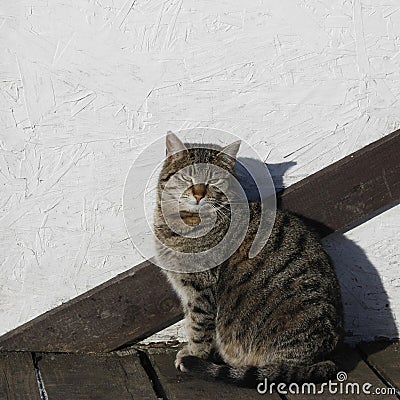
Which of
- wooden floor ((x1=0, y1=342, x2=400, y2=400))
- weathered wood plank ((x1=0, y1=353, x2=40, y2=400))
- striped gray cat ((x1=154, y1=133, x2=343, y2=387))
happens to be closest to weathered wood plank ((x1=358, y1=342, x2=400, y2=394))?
wooden floor ((x1=0, y1=342, x2=400, y2=400))

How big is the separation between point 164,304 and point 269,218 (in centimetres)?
57

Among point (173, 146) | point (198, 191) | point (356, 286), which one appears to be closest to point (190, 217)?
point (198, 191)

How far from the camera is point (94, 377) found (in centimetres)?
304

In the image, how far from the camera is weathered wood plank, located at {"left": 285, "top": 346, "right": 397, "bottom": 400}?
9.66ft

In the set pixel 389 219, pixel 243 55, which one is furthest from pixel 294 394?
pixel 243 55

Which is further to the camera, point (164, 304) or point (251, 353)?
point (164, 304)

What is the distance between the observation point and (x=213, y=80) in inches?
123

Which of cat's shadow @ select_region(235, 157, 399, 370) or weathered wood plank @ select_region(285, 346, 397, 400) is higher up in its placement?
cat's shadow @ select_region(235, 157, 399, 370)

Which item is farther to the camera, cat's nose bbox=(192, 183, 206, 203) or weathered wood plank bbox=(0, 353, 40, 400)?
cat's nose bbox=(192, 183, 206, 203)

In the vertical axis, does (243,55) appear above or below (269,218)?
above

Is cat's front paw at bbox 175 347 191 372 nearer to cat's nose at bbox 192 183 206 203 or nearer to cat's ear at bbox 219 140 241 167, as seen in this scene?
cat's nose at bbox 192 183 206 203

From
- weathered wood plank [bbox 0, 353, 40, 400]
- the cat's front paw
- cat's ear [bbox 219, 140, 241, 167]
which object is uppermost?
cat's ear [bbox 219, 140, 241, 167]

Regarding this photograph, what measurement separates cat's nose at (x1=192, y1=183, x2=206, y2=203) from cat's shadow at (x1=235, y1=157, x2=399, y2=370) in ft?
0.86

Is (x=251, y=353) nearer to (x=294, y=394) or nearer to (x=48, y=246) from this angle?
(x=294, y=394)
